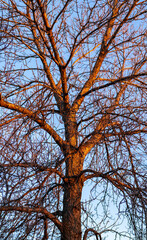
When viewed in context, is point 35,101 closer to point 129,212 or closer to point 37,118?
point 37,118

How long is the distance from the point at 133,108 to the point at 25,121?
1.71m

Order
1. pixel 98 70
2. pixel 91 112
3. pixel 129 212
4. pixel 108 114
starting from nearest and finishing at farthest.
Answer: pixel 129 212, pixel 91 112, pixel 108 114, pixel 98 70

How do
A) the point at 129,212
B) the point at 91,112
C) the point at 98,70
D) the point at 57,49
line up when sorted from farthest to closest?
the point at 98,70
the point at 57,49
the point at 91,112
the point at 129,212

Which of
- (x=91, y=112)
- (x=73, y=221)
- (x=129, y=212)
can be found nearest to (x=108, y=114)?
(x=91, y=112)

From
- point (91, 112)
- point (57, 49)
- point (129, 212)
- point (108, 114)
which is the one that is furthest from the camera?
point (57, 49)

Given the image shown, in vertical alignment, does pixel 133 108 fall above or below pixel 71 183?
above

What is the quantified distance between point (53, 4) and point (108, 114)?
2.09 m

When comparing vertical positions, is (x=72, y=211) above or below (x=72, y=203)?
Answer: below

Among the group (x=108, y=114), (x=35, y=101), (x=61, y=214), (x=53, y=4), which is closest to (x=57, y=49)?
(x=53, y=4)

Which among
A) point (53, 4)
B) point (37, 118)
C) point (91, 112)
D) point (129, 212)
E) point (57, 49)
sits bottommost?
point (129, 212)

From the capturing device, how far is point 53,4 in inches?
194

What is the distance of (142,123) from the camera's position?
4.53m

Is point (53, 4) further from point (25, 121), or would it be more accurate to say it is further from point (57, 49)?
point (25, 121)

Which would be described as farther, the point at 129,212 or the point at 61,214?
the point at 61,214
